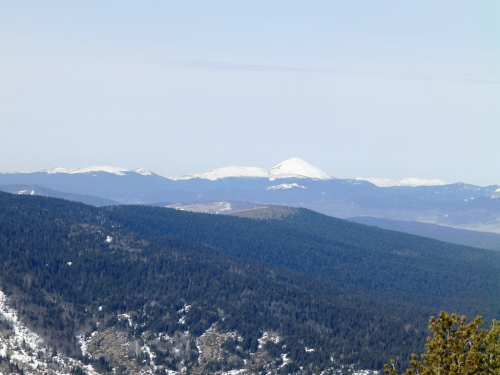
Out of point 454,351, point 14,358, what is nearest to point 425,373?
point 454,351

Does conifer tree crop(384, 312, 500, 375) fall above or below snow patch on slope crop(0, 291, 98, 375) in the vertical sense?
above

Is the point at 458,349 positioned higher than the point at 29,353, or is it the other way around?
the point at 458,349

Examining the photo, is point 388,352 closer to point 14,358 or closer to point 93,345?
point 93,345

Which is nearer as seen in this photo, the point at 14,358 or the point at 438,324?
the point at 438,324

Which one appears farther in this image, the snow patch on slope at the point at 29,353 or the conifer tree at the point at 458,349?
the snow patch on slope at the point at 29,353

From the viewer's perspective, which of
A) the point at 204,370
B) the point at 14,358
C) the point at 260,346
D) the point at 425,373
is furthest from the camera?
the point at 260,346

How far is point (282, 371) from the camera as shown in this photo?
7126 inches

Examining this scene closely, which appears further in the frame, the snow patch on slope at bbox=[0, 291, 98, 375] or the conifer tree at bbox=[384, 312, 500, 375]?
the snow patch on slope at bbox=[0, 291, 98, 375]

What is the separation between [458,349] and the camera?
196 ft

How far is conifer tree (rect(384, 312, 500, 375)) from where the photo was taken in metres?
58.3

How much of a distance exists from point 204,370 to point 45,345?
133 feet

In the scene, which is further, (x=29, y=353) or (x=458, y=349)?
(x=29, y=353)

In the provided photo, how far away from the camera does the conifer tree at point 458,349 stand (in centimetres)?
5828

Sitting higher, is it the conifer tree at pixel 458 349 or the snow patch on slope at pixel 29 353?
the conifer tree at pixel 458 349
